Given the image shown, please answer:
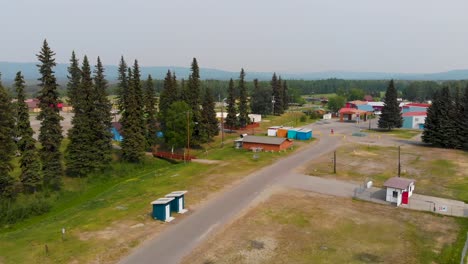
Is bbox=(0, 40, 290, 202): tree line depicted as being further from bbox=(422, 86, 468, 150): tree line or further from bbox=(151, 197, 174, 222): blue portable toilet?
bbox=(422, 86, 468, 150): tree line

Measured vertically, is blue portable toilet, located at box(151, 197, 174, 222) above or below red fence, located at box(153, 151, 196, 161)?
above

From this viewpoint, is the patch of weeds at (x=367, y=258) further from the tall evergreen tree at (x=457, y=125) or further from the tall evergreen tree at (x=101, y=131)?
the tall evergreen tree at (x=457, y=125)

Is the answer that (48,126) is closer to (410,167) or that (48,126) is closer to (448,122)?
(410,167)

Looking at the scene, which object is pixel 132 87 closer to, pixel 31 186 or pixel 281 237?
pixel 31 186

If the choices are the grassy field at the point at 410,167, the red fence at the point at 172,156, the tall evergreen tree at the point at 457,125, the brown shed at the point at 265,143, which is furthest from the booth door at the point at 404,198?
the tall evergreen tree at the point at 457,125


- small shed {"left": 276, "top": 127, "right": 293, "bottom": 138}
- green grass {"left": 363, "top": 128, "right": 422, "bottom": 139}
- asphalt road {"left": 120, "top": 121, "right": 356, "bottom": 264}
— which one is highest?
small shed {"left": 276, "top": 127, "right": 293, "bottom": 138}

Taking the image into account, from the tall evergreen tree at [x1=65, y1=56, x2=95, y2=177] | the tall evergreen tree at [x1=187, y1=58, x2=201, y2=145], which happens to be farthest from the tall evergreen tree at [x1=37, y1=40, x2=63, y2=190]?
the tall evergreen tree at [x1=187, y1=58, x2=201, y2=145]

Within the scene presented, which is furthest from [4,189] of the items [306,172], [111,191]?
[306,172]
